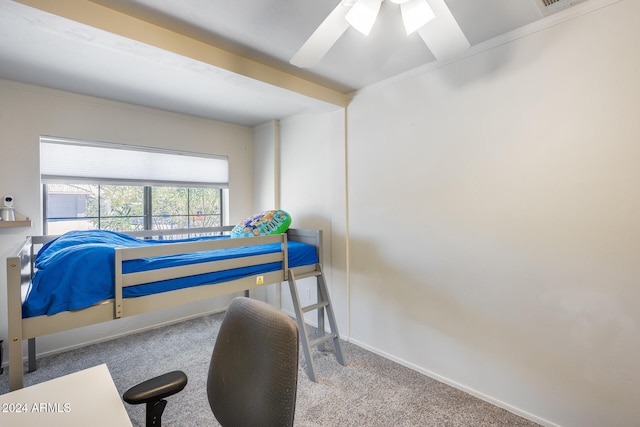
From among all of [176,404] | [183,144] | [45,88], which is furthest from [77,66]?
[176,404]

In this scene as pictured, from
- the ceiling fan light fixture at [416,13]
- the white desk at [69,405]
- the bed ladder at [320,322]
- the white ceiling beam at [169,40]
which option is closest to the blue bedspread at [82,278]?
the white desk at [69,405]

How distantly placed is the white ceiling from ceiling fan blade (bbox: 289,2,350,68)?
1.08ft

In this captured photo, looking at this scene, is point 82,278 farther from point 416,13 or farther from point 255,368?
point 416,13

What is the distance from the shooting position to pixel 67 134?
2723 millimetres

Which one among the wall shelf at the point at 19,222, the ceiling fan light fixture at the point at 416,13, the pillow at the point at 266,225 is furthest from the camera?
the pillow at the point at 266,225

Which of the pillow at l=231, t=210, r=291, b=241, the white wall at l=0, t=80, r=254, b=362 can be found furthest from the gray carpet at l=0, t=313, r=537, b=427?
the pillow at l=231, t=210, r=291, b=241

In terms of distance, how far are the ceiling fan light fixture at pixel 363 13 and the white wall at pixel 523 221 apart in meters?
1.19

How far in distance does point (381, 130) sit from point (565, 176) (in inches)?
53.5

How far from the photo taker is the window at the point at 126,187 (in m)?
2.76

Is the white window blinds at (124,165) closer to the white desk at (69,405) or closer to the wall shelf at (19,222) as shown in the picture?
the wall shelf at (19,222)

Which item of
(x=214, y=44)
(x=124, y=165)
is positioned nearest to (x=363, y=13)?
(x=214, y=44)

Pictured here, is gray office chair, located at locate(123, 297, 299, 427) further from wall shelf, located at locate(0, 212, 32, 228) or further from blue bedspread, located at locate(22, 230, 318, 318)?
wall shelf, located at locate(0, 212, 32, 228)

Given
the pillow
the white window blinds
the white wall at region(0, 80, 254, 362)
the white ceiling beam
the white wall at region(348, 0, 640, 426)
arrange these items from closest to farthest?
the white ceiling beam, the white wall at region(348, 0, 640, 426), the white wall at region(0, 80, 254, 362), the white window blinds, the pillow

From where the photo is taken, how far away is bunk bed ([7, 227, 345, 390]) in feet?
4.87
